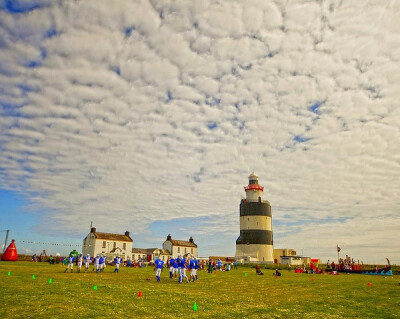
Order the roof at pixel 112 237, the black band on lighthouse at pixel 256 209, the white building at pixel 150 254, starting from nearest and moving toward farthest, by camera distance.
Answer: the black band on lighthouse at pixel 256 209, the roof at pixel 112 237, the white building at pixel 150 254

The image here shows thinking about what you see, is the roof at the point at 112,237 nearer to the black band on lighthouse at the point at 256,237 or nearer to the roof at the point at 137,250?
the roof at the point at 137,250

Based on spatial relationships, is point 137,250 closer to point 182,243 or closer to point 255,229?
point 182,243

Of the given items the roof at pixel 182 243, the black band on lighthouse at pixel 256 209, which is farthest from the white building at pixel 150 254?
the black band on lighthouse at pixel 256 209

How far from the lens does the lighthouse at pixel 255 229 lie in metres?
70.2

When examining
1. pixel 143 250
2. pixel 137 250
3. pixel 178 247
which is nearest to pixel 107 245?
pixel 137 250

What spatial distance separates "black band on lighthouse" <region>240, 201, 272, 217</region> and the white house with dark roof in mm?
28920

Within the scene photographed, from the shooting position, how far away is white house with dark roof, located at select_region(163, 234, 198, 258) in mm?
95875

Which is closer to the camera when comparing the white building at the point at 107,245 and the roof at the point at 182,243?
the white building at the point at 107,245

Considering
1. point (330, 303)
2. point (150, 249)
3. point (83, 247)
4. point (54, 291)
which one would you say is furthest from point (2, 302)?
point (150, 249)

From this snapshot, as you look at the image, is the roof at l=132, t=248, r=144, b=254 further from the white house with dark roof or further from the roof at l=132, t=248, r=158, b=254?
the white house with dark roof

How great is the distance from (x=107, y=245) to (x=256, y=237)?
38.7 m

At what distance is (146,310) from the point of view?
39.7ft

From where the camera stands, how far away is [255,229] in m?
71.2

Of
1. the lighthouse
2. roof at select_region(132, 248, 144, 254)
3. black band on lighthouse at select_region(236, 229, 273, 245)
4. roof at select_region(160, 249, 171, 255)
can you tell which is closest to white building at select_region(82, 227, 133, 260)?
roof at select_region(132, 248, 144, 254)
